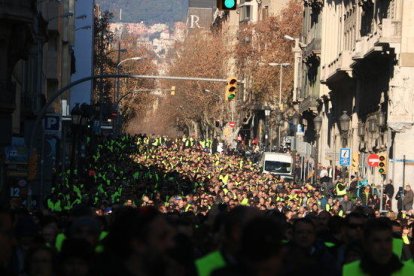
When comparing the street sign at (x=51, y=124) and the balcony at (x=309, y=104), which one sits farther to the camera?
the balcony at (x=309, y=104)

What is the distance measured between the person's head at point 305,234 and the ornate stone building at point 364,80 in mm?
34131

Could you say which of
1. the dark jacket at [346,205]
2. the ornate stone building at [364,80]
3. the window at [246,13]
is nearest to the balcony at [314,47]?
the ornate stone building at [364,80]

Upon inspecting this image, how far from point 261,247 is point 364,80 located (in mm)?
56820

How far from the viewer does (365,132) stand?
62.4 m

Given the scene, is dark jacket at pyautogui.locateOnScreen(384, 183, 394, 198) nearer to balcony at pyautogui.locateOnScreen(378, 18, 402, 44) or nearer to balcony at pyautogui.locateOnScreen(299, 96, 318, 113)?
balcony at pyautogui.locateOnScreen(378, 18, 402, 44)

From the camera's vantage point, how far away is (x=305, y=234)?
12742 mm

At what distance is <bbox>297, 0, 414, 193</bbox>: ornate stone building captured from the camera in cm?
5200

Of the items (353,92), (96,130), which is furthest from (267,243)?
(96,130)

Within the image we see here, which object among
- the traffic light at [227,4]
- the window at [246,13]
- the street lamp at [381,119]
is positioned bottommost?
the street lamp at [381,119]

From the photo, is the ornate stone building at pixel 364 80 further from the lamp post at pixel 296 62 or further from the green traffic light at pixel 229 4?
the green traffic light at pixel 229 4

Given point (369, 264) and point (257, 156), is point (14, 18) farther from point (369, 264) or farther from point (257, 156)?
point (257, 156)

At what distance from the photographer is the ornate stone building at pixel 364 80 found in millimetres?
52000

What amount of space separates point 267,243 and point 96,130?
75.1 m

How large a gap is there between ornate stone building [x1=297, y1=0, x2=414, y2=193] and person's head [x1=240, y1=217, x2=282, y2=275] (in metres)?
39.3
